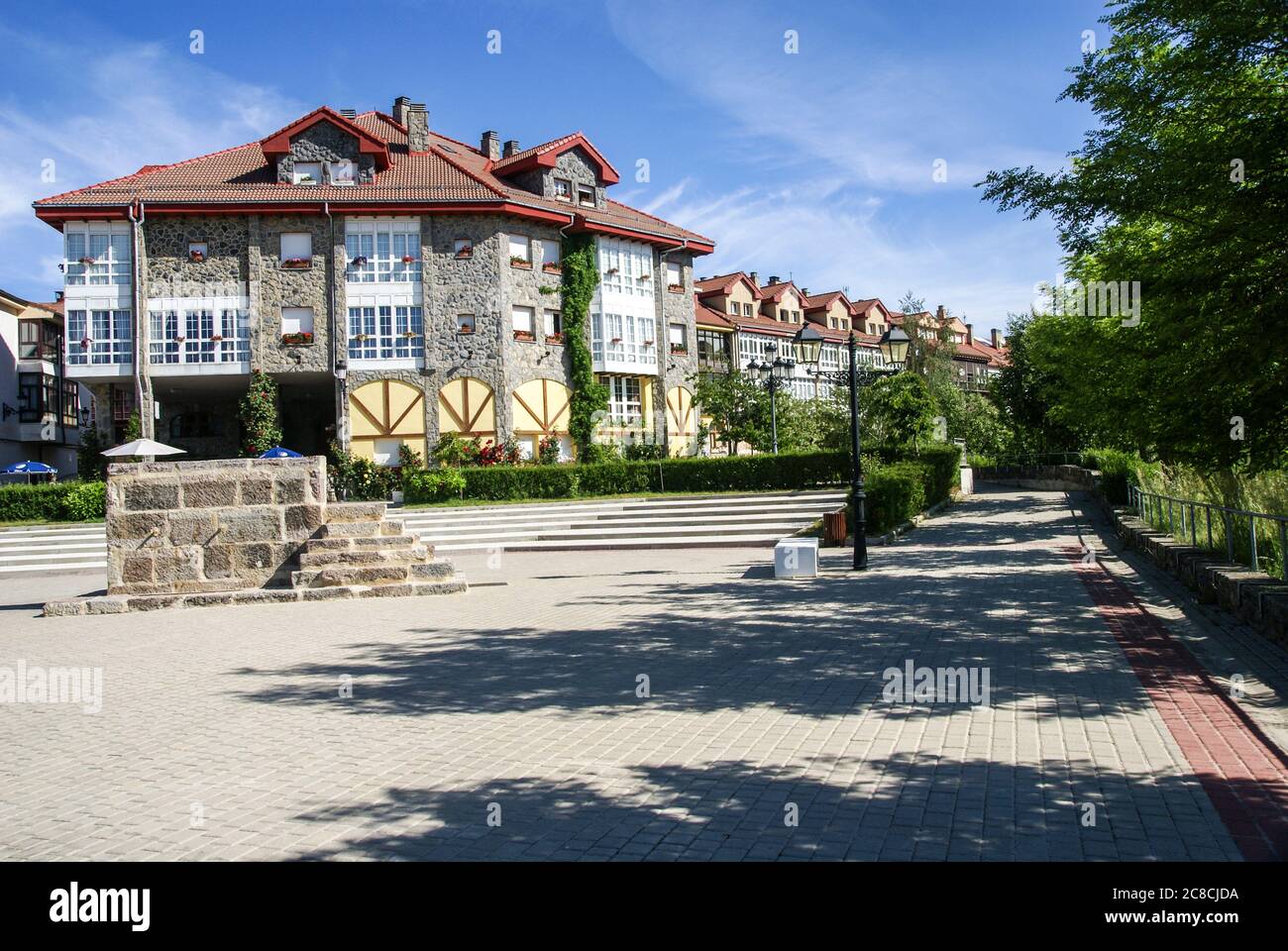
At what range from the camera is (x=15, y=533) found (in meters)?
24.8

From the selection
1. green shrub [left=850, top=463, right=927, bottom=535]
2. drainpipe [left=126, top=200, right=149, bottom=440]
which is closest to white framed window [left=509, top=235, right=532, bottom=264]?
drainpipe [left=126, top=200, right=149, bottom=440]

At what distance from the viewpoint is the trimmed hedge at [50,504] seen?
27406mm

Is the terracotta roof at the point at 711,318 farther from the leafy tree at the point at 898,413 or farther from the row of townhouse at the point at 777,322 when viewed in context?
the leafy tree at the point at 898,413

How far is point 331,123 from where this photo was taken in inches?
1353

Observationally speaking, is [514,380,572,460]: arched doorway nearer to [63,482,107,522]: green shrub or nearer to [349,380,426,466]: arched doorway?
[349,380,426,466]: arched doorway

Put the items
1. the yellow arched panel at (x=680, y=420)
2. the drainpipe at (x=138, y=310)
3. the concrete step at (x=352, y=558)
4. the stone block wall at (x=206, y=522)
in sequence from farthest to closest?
the yellow arched panel at (x=680, y=420), the drainpipe at (x=138, y=310), the concrete step at (x=352, y=558), the stone block wall at (x=206, y=522)

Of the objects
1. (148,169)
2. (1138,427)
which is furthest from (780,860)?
(148,169)

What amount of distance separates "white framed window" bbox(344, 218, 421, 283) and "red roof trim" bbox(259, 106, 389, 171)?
9.61 feet

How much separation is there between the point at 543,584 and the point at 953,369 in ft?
177

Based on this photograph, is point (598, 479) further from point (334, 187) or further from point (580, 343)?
point (334, 187)

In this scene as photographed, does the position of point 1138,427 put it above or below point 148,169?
below

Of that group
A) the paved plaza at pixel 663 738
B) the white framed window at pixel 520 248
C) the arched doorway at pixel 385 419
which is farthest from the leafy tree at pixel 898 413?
the paved plaza at pixel 663 738

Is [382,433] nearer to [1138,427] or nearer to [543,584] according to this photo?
[543,584]

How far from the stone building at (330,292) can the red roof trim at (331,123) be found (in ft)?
0.22
